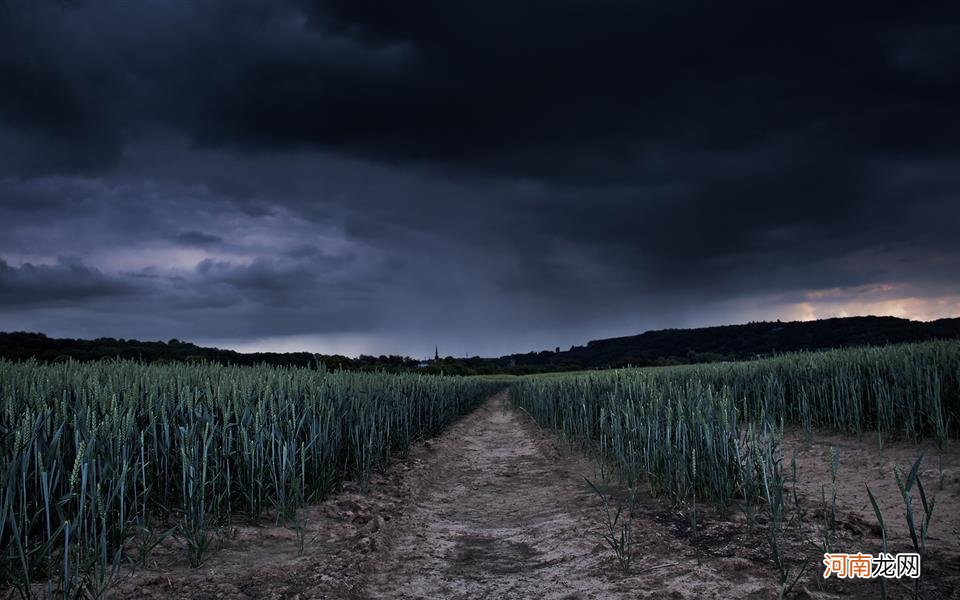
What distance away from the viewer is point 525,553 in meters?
4.78

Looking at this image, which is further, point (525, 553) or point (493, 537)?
point (493, 537)

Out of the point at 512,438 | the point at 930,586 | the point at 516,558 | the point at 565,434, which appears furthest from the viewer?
the point at 512,438

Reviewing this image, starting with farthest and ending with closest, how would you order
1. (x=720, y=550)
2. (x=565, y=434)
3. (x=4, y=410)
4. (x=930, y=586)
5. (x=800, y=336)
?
(x=800, y=336) → (x=565, y=434) → (x=4, y=410) → (x=720, y=550) → (x=930, y=586)

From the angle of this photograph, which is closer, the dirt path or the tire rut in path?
the dirt path

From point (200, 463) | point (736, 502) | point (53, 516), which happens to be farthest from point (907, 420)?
point (53, 516)

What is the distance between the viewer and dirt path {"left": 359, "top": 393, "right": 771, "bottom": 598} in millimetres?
3686

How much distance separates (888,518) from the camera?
5504mm

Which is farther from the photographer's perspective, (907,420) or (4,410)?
(907,420)

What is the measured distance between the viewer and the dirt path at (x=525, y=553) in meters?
3.69

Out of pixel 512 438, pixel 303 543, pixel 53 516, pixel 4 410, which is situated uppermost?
pixel 4 410

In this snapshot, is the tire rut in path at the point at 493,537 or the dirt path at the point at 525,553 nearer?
the dirt path at the point at 525,553

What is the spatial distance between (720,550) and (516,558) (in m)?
1.75

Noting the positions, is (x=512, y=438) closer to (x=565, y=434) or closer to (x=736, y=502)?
(x=565, y=434)

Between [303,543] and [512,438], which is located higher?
[303,543]
